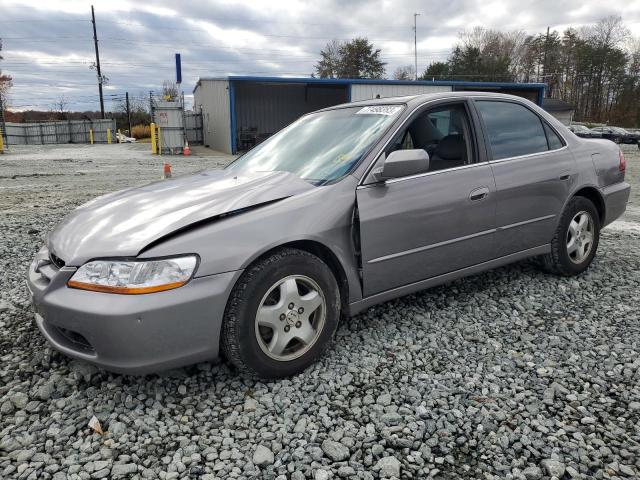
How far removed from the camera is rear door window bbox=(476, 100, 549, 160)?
3609mm

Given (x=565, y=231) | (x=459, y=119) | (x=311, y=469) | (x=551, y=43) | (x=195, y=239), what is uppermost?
(x=551, y=43)

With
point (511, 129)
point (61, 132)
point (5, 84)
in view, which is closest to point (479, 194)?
point (511, 129)

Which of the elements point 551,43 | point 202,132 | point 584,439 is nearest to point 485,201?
point 584,439

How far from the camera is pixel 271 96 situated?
30297 mm

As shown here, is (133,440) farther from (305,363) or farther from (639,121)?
(639,121)

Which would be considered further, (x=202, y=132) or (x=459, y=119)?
(x=202, y=132)

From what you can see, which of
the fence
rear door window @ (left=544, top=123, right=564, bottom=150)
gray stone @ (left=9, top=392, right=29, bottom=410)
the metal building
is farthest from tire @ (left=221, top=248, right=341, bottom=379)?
the fence

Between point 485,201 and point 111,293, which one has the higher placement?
point 485,201

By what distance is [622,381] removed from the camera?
262cm

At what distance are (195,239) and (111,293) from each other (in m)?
0.44

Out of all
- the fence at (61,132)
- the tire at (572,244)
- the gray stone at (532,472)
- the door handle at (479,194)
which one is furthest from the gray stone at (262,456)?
the fence at (61,132)

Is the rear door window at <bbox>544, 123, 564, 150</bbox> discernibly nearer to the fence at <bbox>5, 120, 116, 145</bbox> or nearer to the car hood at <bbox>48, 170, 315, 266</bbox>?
the car hood at <bbox>48, 170, 315, 266</bbox>

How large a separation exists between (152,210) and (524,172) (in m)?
2.66

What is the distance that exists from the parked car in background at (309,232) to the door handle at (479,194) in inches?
0.4
